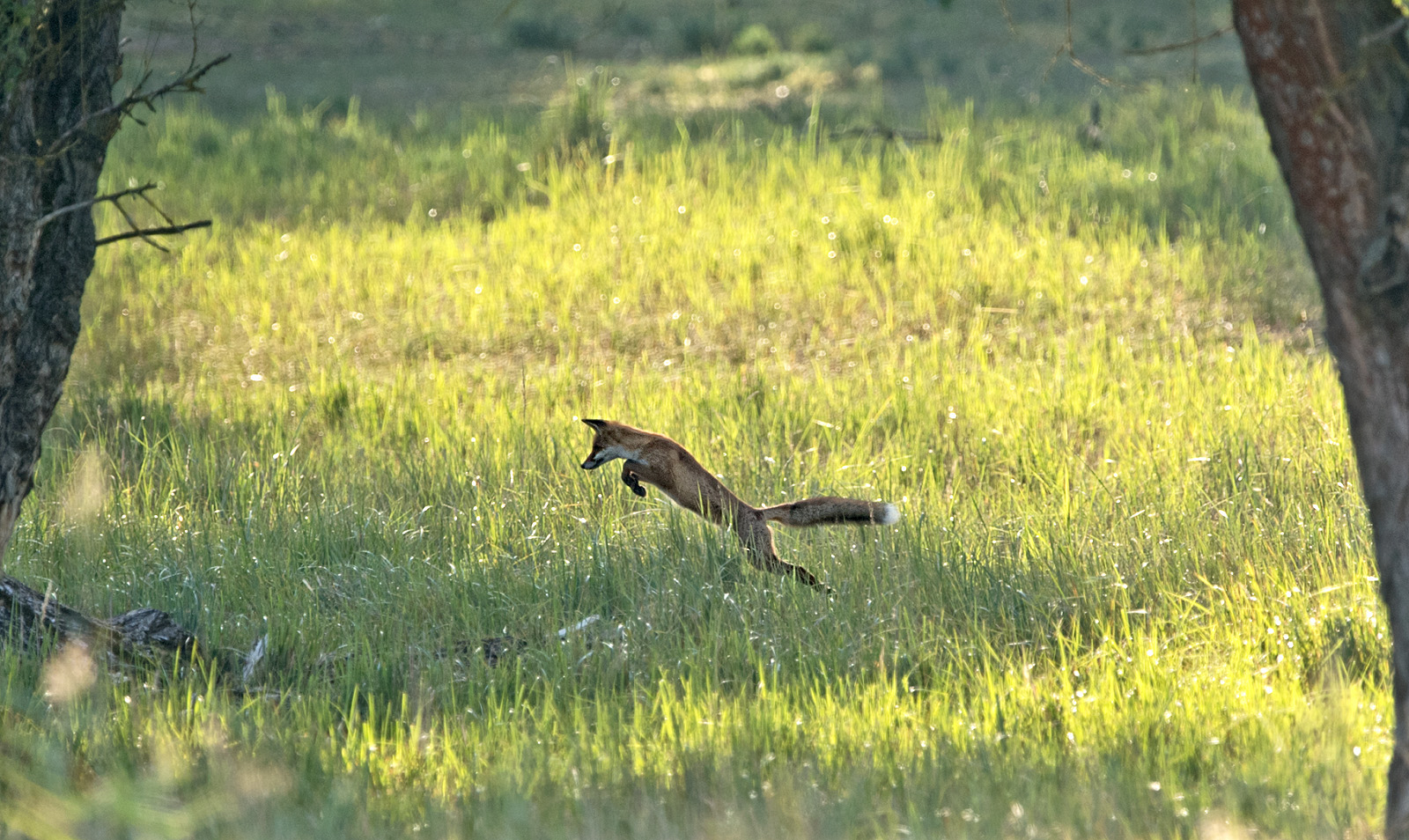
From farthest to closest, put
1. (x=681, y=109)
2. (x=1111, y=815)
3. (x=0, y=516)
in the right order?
(x=681, y=109) < (x=0, y=516) < (x=1111, y=815)

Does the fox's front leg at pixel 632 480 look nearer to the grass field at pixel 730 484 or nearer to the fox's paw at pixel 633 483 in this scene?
the fox's paw at pixel 633 483

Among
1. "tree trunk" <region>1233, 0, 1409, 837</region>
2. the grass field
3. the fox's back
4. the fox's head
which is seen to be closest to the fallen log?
the grass field

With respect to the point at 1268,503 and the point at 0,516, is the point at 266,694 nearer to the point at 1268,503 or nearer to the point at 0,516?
the point at 0,516

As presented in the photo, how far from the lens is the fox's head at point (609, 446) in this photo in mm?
4387

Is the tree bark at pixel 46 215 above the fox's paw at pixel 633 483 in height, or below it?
above

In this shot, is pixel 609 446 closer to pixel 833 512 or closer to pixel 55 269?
pixel 833 512

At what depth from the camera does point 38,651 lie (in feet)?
12.4

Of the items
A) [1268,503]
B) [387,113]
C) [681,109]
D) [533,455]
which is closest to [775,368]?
[533,455]

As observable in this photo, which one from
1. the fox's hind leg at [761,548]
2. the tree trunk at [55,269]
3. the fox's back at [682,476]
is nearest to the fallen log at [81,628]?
the tree trunk at [55,269]

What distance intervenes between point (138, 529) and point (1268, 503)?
12.9ft

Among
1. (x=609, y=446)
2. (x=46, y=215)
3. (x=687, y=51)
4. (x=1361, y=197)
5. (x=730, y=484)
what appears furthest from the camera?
(x=687, y=51)

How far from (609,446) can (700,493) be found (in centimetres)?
32

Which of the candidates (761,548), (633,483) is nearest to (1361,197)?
(761,548)

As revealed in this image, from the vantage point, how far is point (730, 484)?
5.66 meters
